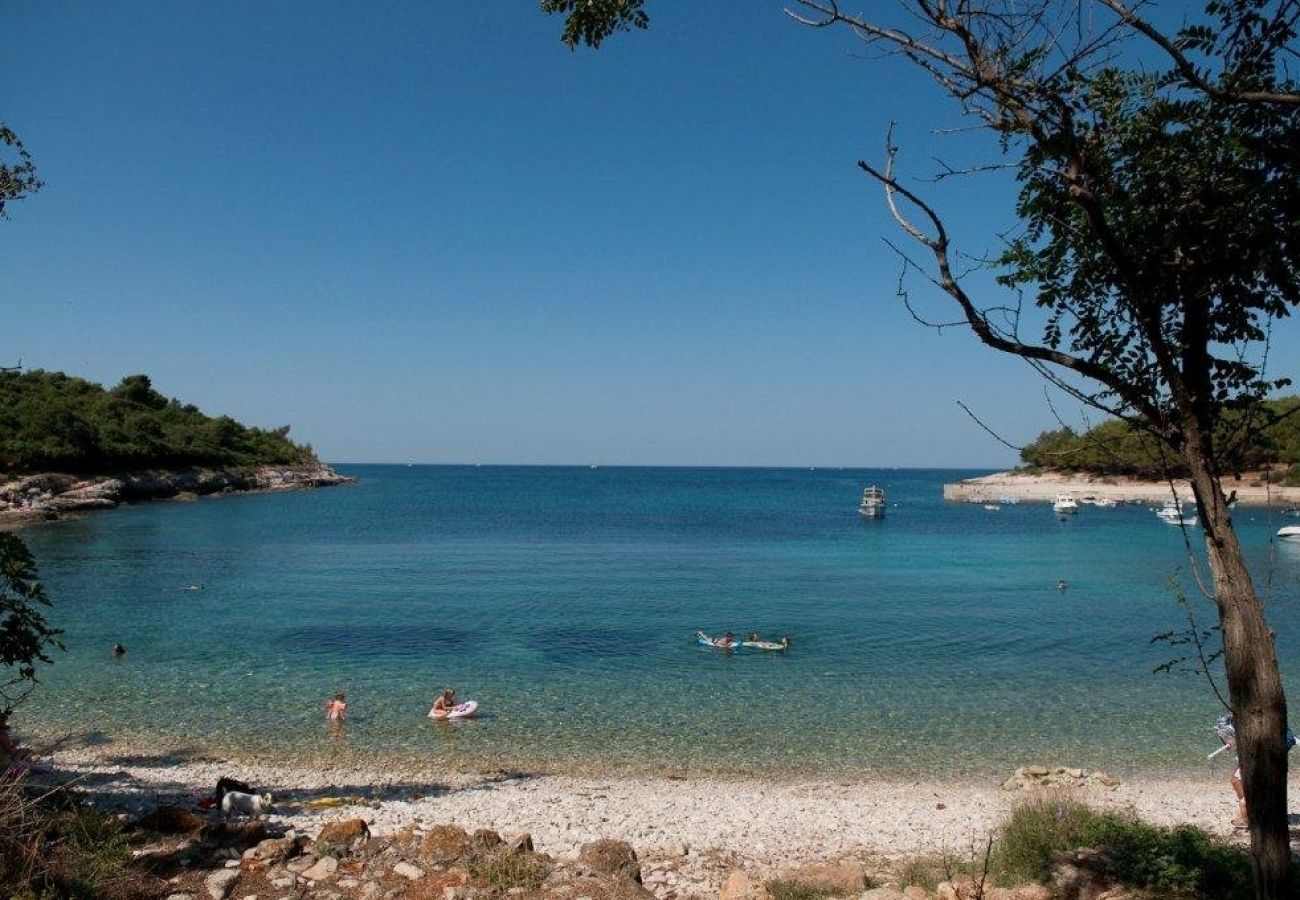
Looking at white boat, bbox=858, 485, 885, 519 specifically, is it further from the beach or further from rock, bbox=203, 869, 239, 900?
rock, bbox=203, 869, 239, 900

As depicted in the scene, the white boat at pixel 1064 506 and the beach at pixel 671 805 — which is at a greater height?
the white boat at pixel 1064 506

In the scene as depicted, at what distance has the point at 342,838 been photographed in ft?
29.6

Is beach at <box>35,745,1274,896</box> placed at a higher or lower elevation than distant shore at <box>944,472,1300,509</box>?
lower

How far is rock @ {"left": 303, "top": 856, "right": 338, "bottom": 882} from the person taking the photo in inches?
318

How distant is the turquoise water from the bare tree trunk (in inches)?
16.7

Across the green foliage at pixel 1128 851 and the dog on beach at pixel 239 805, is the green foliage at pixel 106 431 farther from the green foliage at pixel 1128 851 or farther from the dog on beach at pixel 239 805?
the green foliage at pixel 1128 851

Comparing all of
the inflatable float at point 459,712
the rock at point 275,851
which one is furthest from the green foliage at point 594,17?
the inflatable float at point 459,712

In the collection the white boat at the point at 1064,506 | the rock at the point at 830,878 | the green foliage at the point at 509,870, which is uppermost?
the white boat at the point at 1064,506

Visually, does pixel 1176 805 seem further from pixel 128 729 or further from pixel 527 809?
pixel 128 729

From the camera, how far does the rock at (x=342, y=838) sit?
28.3ft

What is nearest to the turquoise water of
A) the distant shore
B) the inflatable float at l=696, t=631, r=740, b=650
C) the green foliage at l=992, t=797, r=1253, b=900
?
the inflatable float at l=696, t=631, r=740, b=650

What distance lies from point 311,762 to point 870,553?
45.5 metres

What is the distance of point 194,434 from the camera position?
11025 cm

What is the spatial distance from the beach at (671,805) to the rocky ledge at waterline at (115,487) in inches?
2437
